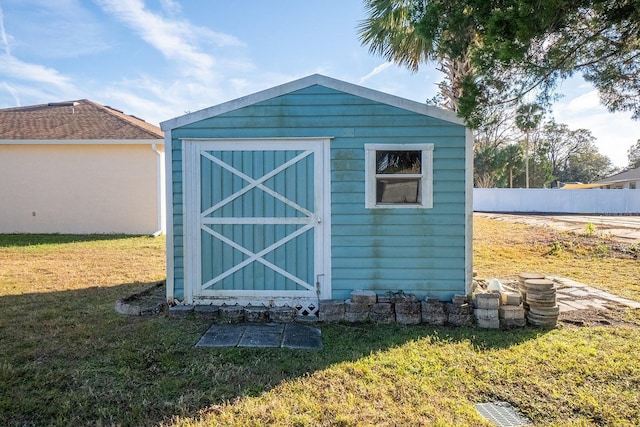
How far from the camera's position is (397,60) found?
28.2 feet

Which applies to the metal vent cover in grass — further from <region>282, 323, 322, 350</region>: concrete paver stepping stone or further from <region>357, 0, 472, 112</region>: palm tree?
<region>357, 0, 472, 112</region>: palm tree

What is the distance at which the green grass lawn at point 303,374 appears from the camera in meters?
2.28

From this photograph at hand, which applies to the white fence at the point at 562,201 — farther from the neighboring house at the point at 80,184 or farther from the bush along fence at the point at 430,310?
the bush along fence at the point at 430,310

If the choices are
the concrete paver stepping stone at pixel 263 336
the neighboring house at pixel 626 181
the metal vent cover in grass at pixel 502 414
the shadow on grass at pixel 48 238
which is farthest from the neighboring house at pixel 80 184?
the neighboring house at pixel 626 181

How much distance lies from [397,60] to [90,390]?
28.1 feet

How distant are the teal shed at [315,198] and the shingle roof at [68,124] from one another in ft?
24.2

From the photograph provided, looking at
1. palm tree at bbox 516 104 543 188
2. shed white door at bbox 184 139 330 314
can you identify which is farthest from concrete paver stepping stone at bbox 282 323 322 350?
palm tree at bbox 516 104 543 188

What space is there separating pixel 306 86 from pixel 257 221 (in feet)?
5.55

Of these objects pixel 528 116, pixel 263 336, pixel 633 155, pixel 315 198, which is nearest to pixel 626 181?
pixel 633 155

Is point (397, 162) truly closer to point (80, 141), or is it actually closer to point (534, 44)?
point (534, 44)

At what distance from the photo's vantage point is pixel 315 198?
423 cm

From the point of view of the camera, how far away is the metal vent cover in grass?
2.21 meters

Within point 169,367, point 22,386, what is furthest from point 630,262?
point 22,386

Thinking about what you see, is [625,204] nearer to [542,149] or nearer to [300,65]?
[542,149]
